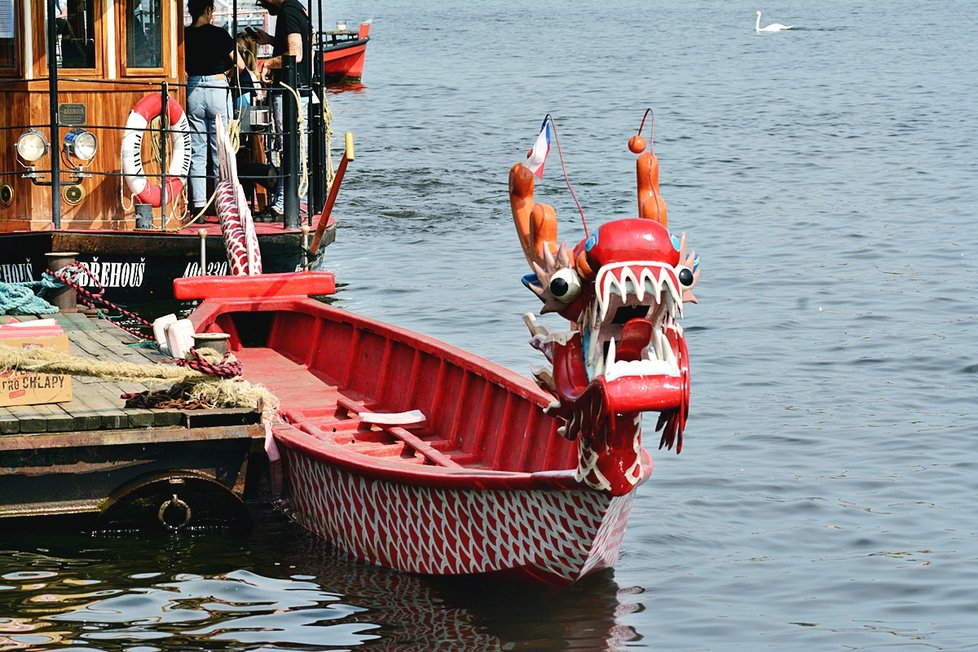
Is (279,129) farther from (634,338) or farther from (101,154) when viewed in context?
(634,338)

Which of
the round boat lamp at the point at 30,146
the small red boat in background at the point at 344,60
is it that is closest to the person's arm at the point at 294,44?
the round boat lamp at the point at 30,146

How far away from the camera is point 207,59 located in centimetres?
1441

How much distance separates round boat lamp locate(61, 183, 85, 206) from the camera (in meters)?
14.1

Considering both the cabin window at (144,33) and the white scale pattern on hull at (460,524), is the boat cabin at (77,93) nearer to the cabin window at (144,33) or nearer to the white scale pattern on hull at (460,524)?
the cabin window at (144,33)

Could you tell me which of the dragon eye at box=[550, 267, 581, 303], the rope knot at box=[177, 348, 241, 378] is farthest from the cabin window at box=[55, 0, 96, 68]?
the dragon eye at box=[550, 267, 581, 303]

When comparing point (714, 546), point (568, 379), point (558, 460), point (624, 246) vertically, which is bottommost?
point (714, 546)

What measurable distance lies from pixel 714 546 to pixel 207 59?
707 centimetres

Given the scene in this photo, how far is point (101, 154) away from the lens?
14.2 m

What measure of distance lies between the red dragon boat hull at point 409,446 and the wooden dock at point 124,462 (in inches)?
18.9

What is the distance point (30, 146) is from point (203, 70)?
5.72 ft

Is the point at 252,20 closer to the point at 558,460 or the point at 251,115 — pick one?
the point at 251,115

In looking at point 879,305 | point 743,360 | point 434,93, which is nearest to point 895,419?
point 743,360

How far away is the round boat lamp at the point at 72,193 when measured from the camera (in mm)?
14086

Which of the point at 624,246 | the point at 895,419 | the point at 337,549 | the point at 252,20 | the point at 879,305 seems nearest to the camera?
the point at 624,246
